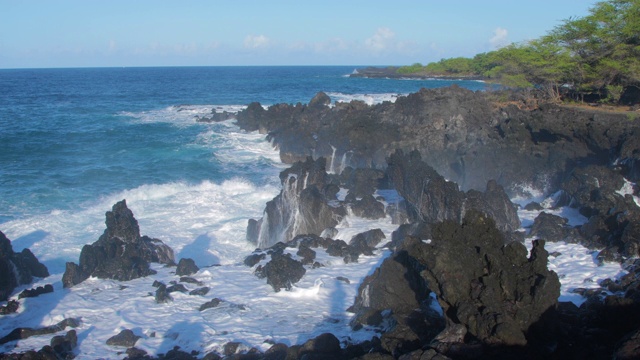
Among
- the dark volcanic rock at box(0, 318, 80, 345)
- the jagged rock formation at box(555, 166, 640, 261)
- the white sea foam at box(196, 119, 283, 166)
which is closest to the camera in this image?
the dark volcanic rock at box(0, 318, 80, 345)

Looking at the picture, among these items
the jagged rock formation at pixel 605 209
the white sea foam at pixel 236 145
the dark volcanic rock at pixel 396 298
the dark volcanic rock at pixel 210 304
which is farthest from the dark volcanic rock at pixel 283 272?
the white sea foam at pixel 236 145

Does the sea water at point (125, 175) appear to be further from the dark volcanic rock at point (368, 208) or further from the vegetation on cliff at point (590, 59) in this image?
the vegetation on cliff at point (590, 59)

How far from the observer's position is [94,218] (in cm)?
1973

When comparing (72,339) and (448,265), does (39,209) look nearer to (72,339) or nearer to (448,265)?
(72,339)

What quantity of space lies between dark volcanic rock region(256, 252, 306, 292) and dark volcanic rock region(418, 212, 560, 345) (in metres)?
4.22

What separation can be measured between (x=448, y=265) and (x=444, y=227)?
34.8 inches

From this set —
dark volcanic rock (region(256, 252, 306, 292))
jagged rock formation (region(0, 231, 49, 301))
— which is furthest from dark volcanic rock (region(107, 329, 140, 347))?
jagged rock formation (region(0, 231, 49, 301))

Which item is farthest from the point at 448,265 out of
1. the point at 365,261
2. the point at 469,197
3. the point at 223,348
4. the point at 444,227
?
the point at 469,197

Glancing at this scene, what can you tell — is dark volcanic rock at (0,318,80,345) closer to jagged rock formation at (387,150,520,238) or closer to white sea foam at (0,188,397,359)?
white sea foam at (0,188,397,359)

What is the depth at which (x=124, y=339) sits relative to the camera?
973 centimetres

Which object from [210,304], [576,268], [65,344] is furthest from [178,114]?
[576,268]

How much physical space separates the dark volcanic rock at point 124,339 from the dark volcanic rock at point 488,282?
5.31m

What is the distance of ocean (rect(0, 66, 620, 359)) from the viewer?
10.3 meters

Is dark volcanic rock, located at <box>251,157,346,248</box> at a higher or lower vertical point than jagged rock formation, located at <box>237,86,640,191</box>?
lower
